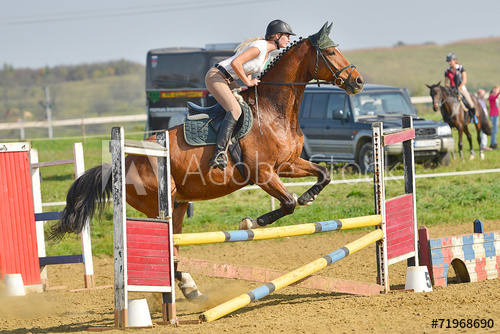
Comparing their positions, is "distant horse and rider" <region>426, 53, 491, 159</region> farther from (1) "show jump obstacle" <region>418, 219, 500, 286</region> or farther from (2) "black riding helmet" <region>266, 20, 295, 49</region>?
(2) "black riding helmet" <region>266, 20, 295, 49</region>

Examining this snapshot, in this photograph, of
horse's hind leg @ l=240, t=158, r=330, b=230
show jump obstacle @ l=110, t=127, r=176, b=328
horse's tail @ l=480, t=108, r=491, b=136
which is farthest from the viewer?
horse's tail @ l=480, t=108, r=491, b=136

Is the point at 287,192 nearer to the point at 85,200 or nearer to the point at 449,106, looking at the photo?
the point at 85,200

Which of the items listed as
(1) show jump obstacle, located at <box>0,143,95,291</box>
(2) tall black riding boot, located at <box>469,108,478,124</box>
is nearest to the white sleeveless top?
(1) show jump obstacle, located at <box>0,143,95,291</box>

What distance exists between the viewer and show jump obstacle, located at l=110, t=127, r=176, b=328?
15.6 feet

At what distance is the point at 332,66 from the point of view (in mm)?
6207

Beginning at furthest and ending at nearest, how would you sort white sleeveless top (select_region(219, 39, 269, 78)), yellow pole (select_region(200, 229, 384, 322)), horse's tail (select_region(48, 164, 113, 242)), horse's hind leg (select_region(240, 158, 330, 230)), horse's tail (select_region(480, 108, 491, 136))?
horse's tail (select_region(480, 108, 491, 136)) → horse's hind leg (select_region(240, 158, 330, 230)) → white sleeveless top (select_region(219, 39, 269, 78)) → horse's tail (select_region(48, 164, 113, 242)) → yellow pole (select_region(200, 229, 384, 322))

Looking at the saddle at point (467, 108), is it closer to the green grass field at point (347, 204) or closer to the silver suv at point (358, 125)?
the silver suv at point (358, 125)

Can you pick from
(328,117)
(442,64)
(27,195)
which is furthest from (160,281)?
(442,64)

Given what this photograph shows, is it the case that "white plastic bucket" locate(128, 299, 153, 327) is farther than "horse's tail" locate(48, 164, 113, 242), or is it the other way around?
"horse's tail" locate(48, 164, 113, 242)

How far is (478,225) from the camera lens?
21.8 feet

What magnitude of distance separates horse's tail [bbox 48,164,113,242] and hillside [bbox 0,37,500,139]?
122ft

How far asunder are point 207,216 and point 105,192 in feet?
16.5

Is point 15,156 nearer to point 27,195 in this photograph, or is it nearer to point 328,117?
point 27,195

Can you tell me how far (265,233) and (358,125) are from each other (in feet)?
31.0
